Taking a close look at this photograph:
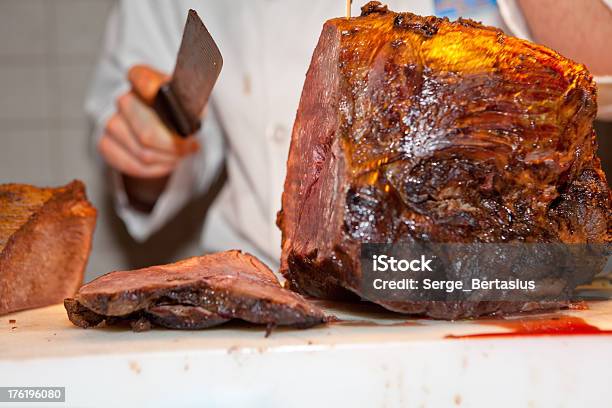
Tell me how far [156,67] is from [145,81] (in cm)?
42

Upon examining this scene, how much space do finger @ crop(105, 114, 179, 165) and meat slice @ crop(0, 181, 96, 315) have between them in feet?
3.03

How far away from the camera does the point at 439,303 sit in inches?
38.0

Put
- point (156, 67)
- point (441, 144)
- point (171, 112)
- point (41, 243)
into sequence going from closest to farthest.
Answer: point (441, 144) → point (41, 243) → point (171, 112) → point (156, 67)

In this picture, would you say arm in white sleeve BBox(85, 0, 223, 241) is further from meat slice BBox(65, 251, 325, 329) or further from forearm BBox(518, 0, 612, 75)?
meat slice BBox(65, 251, 325, 329)

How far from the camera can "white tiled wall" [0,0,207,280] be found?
3279 millimetres

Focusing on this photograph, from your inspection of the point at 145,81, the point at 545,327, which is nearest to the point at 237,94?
the point at 145,81

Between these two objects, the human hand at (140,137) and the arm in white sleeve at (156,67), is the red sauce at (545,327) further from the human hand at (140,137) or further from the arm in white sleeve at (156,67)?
the arm in white sleeve at (156,67)

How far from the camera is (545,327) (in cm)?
93

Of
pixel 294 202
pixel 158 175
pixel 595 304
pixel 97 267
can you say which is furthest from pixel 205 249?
pixel 595 304

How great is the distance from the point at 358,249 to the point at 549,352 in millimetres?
275

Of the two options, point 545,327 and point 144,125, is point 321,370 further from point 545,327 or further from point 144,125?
point 144,125

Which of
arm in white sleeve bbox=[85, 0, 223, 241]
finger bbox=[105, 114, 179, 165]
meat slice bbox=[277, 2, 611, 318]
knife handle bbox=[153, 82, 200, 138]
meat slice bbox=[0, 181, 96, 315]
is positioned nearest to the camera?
meat slice bbox=[277, 2, 611, 318]

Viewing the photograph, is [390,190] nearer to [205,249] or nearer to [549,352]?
[549,352]

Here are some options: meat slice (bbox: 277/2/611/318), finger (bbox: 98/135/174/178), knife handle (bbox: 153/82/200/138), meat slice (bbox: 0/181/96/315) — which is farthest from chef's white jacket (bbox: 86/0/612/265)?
meat slice (bbox: 277/2/611/318)
